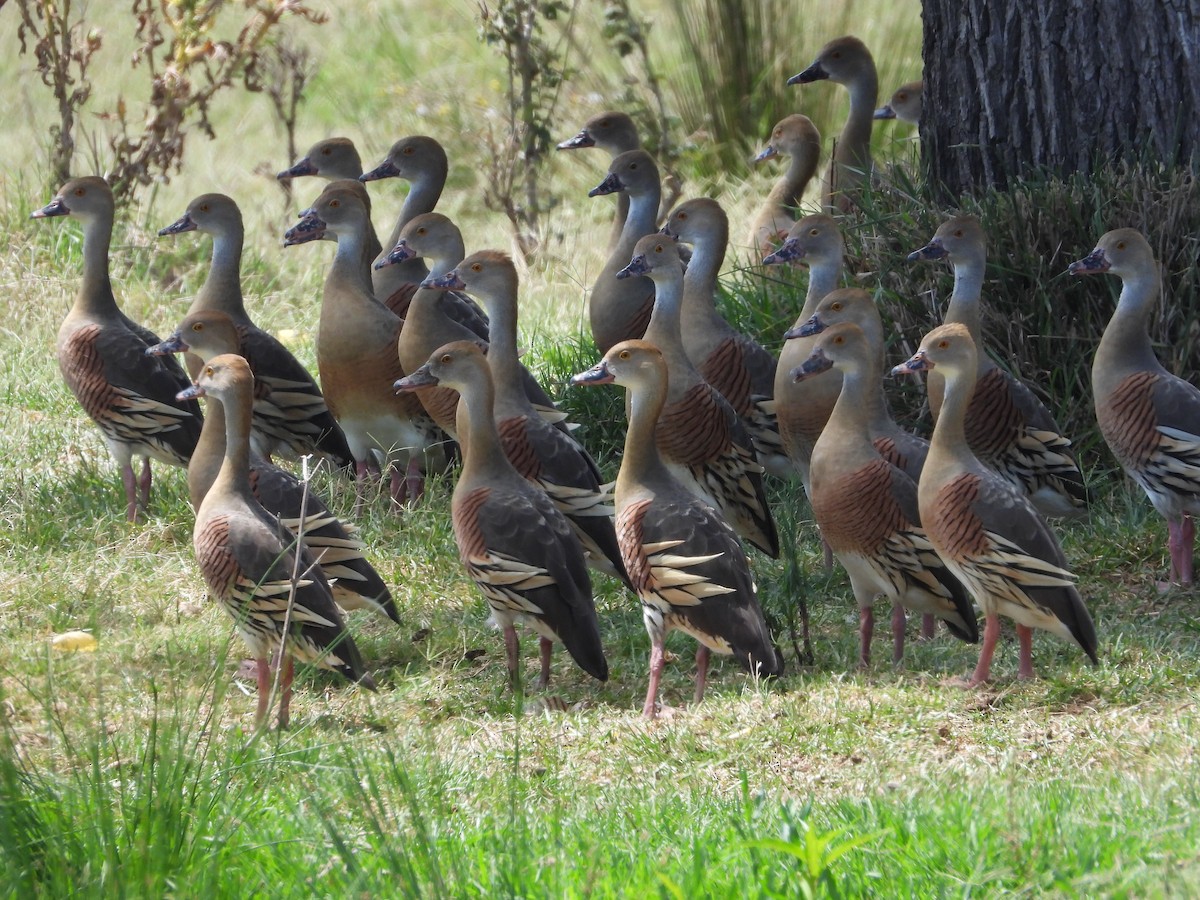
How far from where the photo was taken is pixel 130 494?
21.0 ft

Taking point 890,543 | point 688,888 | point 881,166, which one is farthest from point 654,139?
point 688,888

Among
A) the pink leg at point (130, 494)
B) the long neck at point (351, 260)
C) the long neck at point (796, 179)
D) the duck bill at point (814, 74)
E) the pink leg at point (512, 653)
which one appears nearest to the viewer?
the pink leg at point (512, 653)

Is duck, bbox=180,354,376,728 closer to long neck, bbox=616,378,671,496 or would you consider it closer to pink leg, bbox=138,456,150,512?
long neck, bbox=616,378,671,496

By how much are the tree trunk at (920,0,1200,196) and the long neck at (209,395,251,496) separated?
344cm

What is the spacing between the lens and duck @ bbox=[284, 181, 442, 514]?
6801 mm

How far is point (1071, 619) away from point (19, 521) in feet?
12.8

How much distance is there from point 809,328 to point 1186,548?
1543 millimetres

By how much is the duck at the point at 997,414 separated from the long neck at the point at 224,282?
2.93 meters

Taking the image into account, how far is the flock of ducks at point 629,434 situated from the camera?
15.9 feet

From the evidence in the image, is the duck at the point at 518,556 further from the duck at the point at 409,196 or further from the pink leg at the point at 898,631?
the duck at the point at 409,196

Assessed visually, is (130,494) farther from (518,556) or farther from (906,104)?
(906,104)

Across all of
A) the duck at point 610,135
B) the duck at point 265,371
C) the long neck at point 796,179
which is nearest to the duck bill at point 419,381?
the duck at point 265,371

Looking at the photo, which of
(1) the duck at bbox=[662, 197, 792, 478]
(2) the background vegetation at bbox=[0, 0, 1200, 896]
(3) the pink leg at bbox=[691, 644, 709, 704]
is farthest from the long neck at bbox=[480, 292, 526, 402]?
(3) the pink leg at bbox=[691, 644, 709, 704]

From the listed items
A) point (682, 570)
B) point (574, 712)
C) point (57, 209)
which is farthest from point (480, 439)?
point (57, 209)
